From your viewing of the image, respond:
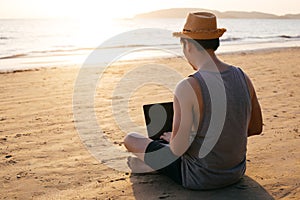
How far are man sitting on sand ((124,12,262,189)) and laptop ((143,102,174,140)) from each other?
369 millimetres

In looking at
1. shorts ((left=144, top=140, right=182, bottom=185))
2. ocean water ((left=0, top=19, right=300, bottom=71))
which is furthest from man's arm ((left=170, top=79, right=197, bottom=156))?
ocean water ((left=0, top=19, right=300, bottom=71))

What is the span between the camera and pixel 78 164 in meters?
3.50

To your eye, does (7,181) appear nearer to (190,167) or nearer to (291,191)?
(190,167)

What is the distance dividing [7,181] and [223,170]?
1.65 m

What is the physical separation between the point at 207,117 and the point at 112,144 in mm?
1631

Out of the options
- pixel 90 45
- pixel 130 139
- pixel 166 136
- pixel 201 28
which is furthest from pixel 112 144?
pixel 90 45

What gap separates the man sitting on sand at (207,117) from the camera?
101 inches

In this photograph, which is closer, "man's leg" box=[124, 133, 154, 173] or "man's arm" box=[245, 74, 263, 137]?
"man's arm" box=[245, 74, 263, 137]

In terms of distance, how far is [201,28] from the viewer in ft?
8.38

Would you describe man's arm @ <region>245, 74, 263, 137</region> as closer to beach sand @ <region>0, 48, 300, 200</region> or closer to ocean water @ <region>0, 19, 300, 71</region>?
beach sand @ <region>0, 48, 300, 200</region>

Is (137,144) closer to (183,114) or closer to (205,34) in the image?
(183,114)

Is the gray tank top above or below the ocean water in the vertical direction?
above

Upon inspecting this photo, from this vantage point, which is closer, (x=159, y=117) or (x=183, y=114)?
(x=183, y=114)

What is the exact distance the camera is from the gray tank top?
8.56 ft
